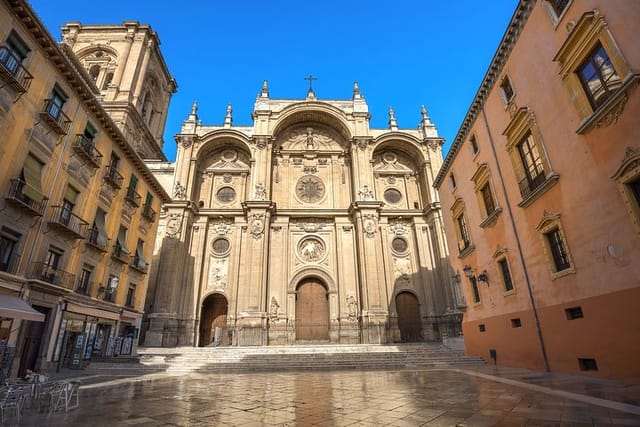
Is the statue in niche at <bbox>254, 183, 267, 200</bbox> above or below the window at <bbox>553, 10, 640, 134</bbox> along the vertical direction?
above

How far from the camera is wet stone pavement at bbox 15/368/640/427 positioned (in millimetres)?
4965

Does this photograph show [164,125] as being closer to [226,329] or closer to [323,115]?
[323,115]

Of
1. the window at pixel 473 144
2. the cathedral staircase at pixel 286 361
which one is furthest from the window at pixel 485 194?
the cathedral staircase at pixel 286 361

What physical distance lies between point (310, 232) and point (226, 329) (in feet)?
32.1

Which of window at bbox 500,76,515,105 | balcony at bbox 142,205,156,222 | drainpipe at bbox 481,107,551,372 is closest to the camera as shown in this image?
drainpipe at bbox 481,107,551,372

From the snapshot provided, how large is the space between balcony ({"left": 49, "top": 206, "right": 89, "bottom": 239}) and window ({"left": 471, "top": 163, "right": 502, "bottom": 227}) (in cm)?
1715

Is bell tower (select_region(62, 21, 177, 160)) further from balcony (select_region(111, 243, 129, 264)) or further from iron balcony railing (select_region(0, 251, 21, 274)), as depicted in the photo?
iron balcony railing (select_region(0, 251, 21, 274))

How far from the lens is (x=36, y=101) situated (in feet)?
39.0

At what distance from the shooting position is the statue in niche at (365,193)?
2631 centimetres

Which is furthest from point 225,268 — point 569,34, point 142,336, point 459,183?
point 569,34

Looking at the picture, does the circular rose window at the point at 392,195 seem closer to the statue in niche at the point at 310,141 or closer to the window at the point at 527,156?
the statue in niche at the point at 310,141

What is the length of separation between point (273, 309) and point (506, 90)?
19218mm

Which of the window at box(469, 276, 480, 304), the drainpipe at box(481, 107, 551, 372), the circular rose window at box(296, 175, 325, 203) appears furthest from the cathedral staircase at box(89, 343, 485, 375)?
the circular rose window at box(296, 175, 325, 203)

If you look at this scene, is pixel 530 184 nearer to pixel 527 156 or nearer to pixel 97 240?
pixel 527 156
